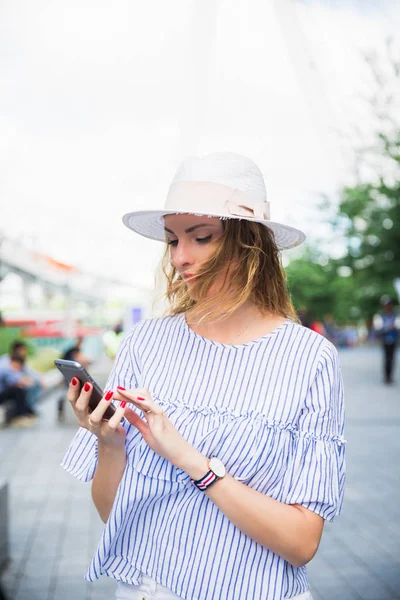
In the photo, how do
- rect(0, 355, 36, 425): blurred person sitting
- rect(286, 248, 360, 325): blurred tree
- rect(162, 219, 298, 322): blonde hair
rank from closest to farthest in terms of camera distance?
1. rect(162, 219, 298, 322): blonde hair
2. rect(0, 355, 36, 425): blurred person sitting
3. rect(286, 248, 360, 325): blurred tree

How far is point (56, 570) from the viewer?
4180mm

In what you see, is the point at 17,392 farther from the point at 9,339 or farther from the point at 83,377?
the point at 83,377

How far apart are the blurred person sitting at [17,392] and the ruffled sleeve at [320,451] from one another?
29.5ft

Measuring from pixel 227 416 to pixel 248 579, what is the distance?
36 centimetres

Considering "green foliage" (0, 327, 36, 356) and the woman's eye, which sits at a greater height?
the woman's eye

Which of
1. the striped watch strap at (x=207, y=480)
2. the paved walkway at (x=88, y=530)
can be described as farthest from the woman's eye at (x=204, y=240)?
the paved walkway at (x=88, y=530)

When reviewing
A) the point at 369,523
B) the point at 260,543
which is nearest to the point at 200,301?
the point at 260,543

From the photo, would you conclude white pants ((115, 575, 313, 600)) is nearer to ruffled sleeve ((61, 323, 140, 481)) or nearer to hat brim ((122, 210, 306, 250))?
ruffled sleeve ((61, 323, 140, 481))

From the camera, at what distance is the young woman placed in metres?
1.44

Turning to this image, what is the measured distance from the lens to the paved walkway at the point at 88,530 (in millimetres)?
3936

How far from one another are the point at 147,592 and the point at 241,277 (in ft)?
2.53

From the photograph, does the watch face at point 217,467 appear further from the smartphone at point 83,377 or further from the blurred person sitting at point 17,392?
the blurred person sitting at point 17,392

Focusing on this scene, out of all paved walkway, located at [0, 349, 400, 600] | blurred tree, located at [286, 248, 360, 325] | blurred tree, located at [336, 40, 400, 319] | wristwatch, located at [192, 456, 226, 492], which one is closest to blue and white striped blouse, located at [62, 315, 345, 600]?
wristwatch, located at [192, 456, 226, 492]

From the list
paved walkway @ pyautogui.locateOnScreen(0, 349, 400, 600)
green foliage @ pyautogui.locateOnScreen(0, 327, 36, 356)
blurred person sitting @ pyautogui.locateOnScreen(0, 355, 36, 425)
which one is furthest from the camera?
green foliage @ pyautogui.locateOnScreen(0, 327, 36, 356)
